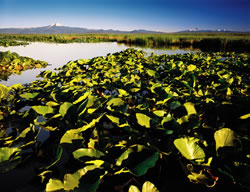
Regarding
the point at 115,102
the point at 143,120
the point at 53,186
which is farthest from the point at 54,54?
the point at 53,186

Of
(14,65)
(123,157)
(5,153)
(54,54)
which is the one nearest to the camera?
(123,157)

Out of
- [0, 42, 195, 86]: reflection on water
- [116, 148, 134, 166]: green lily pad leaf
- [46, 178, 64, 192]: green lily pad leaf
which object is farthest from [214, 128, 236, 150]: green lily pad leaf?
[0, 42, 195, 86]: reflection on water

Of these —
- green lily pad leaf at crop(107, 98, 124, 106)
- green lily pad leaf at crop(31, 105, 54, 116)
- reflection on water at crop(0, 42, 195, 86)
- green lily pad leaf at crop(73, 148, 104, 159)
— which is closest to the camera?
green lily pad leaf at crop(73, 148, 104, 159)

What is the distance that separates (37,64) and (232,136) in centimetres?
724

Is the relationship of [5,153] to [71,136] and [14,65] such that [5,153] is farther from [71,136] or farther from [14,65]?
[14,65]

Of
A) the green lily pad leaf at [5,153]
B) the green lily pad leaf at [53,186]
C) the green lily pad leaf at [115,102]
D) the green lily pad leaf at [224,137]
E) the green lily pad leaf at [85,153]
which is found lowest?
the green lily pad leaf at [53,186]

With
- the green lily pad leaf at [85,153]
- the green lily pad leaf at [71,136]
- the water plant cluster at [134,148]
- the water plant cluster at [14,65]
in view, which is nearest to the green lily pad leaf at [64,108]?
the water plant cluster at [134,148]

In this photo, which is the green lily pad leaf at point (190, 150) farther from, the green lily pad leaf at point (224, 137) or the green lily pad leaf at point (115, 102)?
the green lily pad leaf at point (115, 102)

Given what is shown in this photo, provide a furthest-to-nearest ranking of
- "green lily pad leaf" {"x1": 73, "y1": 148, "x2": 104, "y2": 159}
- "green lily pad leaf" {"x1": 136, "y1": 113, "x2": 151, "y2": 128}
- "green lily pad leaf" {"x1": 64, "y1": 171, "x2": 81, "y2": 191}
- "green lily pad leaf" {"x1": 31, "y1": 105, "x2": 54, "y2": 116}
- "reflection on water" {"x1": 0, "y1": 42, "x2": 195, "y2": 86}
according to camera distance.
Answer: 1. "reflection on water" {"x1": 0, "y1": 42, "x2": 195, "y2": 86}
2. "green lily pad leaf" {"x1": 31, "y1": 105, "x2": 54, "y2": 116}
3. "green lily pad leaf" {"x1": 136, "y1": 113, "x2": 151, "y2": 128}
4. "green lily pad leaf" {"x1": 73, "y1": 148, "x2": 104, "y2": 159}
5. "green lily pad leaf" {"x1": 64, "y1": 171, "x2": 81, "y2": 191}

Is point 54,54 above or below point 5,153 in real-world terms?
above

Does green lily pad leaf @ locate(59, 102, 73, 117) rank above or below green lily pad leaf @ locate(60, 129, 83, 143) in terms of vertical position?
above

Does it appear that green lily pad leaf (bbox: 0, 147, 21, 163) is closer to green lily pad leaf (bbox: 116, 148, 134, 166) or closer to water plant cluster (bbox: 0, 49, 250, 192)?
water plant cluster (bbox: 0, 49, 250, 192)

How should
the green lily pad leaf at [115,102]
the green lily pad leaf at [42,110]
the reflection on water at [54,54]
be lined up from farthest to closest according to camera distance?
the reflection on water at [54,54]
the green lily pad leaf at [115,102]
the green lily pad leaf at [42,110]

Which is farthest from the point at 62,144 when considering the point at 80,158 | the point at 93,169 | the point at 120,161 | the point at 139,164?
the point at 139,164
